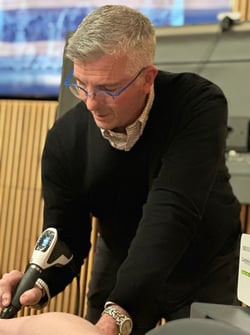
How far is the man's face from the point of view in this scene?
1.31m

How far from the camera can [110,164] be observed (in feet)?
4.99

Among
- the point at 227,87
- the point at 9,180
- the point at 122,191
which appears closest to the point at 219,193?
the point at 122,191

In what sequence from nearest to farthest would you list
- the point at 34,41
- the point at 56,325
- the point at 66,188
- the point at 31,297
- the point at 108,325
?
the point at 56,325 → the point at 108,325 → the point at 31,297 → the point at 66,188 → the point at 34,41

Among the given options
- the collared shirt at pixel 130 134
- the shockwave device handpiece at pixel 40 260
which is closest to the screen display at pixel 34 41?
the collared shirt at pixel 130 134

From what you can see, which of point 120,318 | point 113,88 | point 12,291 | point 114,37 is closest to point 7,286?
point 12,291

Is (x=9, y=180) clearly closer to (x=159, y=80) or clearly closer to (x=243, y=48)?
(x=243, y=48)

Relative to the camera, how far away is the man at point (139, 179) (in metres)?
1.26

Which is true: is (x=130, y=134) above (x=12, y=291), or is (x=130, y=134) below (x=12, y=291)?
above

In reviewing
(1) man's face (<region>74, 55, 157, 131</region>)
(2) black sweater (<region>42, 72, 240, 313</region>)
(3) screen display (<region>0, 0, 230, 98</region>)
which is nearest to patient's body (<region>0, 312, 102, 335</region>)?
(2) black sweater (<region>42, 72, 240, 313</region>)

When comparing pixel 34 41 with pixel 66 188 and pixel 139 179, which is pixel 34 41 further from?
pixel 139 179

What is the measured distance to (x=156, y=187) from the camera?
134 cm

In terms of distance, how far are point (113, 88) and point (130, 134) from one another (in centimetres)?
16

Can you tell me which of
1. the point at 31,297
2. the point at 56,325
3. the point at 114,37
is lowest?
the point at 31,297

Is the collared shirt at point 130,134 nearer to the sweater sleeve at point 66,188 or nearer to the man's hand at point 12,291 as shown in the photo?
the sweater sleeve at point 66,188
